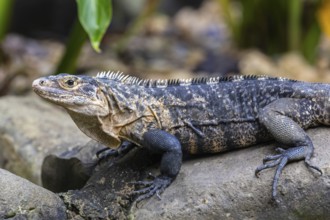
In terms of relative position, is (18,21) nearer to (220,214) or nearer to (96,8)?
(96,8)

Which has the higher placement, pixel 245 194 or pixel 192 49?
pixel 245 194

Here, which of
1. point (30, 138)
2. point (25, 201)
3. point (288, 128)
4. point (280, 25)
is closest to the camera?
point (25, 201)

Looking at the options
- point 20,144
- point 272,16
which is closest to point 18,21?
point 272,16

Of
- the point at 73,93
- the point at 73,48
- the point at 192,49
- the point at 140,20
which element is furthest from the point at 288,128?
the point at 192,49

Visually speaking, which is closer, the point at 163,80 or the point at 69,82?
the point at 69,82

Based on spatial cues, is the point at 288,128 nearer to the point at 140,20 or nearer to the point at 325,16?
the point at 325,16

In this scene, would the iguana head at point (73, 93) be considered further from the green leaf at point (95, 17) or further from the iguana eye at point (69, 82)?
the green leaf at point (95, 17)

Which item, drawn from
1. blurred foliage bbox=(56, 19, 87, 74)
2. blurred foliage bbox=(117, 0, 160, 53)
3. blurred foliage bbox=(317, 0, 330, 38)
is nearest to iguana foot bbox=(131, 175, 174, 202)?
blurred foliage bbox=(56, 19, 87, 74)
